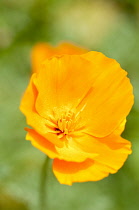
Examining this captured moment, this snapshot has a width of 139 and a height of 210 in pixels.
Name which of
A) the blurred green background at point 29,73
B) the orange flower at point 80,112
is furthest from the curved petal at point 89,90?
the blurred green background at point 29,73

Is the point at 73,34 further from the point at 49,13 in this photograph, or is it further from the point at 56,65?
the point at 56,65

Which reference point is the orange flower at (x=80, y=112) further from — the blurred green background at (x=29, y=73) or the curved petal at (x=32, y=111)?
the blurred green background at (x=29, y=73)

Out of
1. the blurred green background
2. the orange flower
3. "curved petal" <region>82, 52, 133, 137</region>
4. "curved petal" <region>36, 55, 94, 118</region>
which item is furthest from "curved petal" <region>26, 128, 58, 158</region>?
the blurred green background

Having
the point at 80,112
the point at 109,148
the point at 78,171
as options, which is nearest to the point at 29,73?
the point at 80,112

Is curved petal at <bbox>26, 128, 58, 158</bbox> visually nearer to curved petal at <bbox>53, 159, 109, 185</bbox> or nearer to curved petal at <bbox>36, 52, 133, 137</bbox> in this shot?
curved petal at <bbox>53, 159, 109, 185</bbox>

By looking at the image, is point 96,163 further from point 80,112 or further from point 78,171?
point 80,112

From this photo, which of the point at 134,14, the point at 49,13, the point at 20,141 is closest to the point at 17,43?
the point at 49,13
